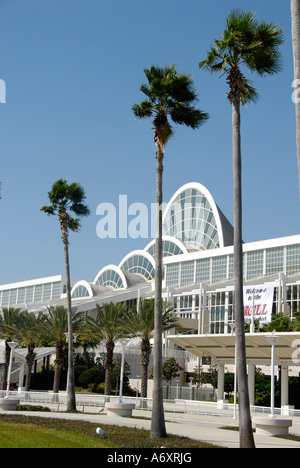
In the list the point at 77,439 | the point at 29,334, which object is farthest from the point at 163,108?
the point at 29,334

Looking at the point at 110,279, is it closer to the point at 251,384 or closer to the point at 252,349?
the point at 251,384

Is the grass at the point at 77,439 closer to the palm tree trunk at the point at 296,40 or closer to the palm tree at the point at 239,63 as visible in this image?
the palm tree at the point at 239,63

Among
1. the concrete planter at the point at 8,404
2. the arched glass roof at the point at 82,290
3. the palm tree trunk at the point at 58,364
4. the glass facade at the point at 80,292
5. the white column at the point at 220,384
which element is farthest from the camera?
the glass facade at the point at 80,292

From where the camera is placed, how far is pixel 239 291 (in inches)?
653

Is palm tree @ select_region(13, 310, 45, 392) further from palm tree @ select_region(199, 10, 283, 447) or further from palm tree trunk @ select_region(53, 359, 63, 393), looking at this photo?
palm tree @ select_region(199, 10, 283, 447)

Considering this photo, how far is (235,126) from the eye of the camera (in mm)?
18094

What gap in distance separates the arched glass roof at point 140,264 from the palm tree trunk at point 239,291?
73329 millimetres

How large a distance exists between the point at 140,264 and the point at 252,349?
54.8m

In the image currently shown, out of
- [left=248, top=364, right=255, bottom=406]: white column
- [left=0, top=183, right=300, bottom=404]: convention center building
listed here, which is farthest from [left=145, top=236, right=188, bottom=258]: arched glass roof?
[left=248, top=364, right=255, bottom=406]: white column

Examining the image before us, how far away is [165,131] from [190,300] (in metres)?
47.4

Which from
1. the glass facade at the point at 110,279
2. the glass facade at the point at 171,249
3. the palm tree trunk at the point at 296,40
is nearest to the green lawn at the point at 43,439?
the palm tree trunk at the point at 296,40

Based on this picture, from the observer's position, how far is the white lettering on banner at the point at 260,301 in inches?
1709
